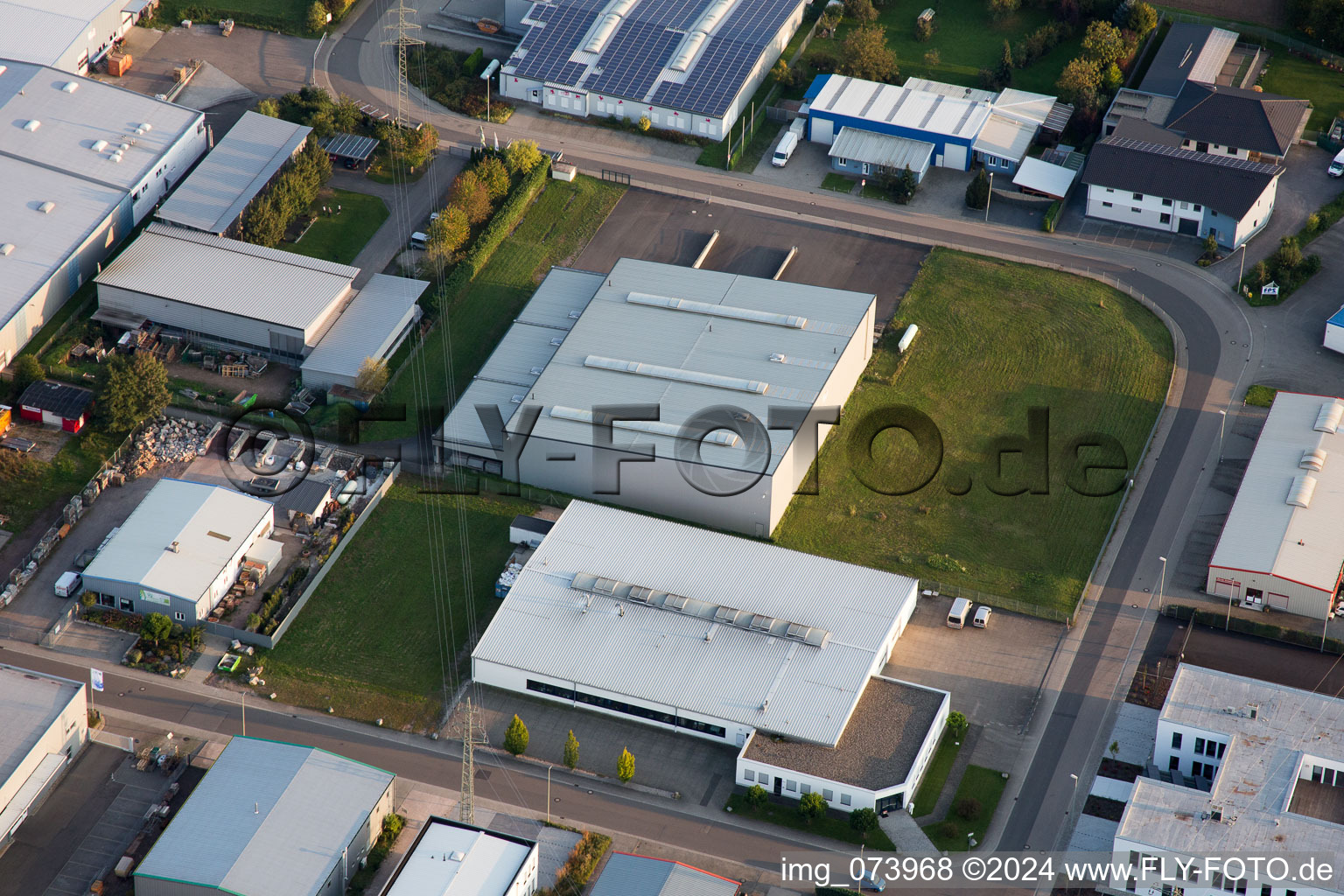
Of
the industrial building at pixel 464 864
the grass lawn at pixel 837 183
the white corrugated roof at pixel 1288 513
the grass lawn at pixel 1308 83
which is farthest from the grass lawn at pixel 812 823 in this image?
the grass lawn at pixel 1308 83

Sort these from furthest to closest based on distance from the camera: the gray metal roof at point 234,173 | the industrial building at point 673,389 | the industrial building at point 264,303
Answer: the gray metal roof at point 234,173, the industrial building at point 264,303, the industrial building at point 673,389

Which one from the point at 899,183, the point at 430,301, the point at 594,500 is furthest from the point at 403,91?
the point at 594,500

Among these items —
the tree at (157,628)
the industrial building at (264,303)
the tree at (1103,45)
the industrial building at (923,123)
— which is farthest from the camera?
the tree at (1103,45)

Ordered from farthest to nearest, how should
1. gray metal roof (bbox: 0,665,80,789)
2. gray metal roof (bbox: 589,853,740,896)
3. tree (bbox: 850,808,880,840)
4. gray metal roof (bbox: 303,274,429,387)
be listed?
gray metal roof (bbox: 303,274,429,387)
gray metal roof (bbox: 0,665,80,789)
tree (bbox: 850,808,880,840)
gray metal roof (bbox: 589,853,740,896)

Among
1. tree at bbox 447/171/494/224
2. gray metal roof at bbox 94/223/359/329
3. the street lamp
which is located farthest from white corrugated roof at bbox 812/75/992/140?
the street lamp

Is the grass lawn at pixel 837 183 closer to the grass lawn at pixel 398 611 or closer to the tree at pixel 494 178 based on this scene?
the tree at pixel 494 178

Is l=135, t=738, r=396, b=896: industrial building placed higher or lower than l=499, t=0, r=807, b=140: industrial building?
lower

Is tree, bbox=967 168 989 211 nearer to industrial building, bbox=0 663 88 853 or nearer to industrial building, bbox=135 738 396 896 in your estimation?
industrial building, bbox=135 738 396 896

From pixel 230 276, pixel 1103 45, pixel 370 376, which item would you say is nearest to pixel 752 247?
pixel 370 376
